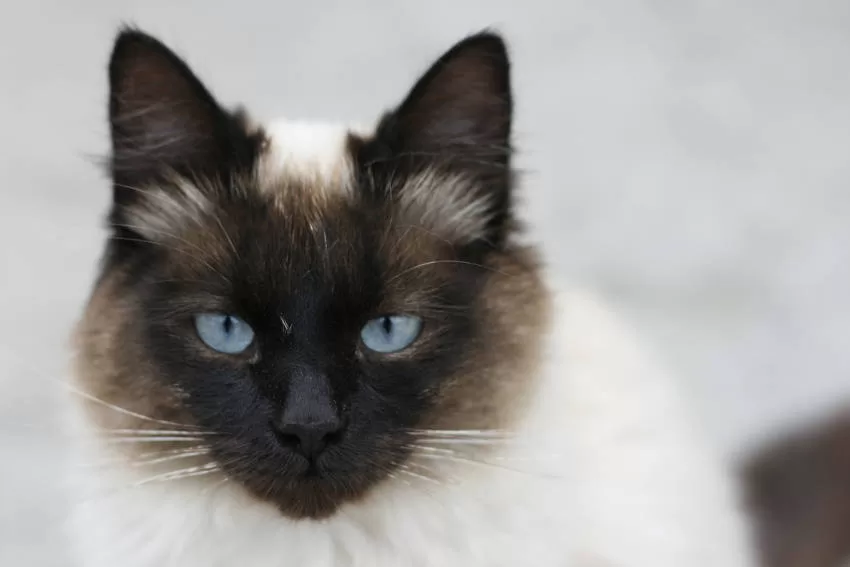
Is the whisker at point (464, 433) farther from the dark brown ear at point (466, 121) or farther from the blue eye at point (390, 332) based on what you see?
the dark brown ear at point (466, 121)

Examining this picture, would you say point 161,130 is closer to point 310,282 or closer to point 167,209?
point 167,209

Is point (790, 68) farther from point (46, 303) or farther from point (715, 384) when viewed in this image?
point (46, 303)

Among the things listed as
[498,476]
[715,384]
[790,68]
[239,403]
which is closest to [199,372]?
[239,403]

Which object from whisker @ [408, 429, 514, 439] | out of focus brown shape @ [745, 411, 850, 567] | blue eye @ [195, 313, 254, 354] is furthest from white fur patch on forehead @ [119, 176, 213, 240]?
out of focus brown shape @ [745, 411, 850, 567]

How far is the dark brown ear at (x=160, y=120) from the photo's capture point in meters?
0.97

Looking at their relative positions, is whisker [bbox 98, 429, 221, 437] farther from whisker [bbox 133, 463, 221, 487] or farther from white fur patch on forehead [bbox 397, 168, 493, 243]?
white fur patch on forehead [bbox 397, 168, 493, 243]

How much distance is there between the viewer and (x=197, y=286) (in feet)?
3.18

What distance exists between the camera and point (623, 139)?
1.84 metres

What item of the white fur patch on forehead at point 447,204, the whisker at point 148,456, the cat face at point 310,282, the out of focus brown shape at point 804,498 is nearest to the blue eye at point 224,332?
the cat face at point 310,282

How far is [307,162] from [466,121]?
17cm

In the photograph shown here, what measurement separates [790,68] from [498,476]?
121cm

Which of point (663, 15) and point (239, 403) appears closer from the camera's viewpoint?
point (239, 403)

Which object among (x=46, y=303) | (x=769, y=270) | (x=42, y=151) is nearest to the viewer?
(x=46, y=303)

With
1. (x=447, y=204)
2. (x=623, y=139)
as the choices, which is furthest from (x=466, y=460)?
(x=623, y=139)
